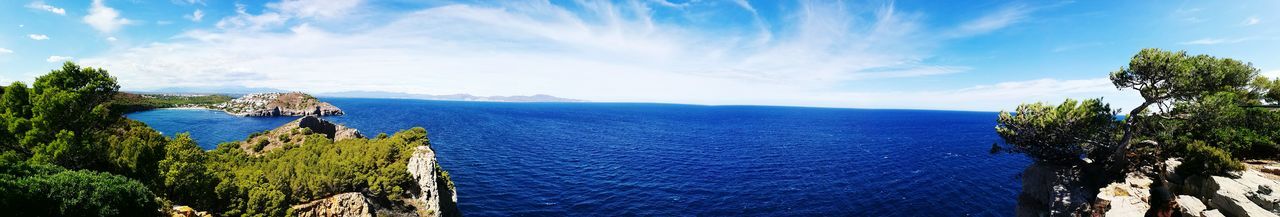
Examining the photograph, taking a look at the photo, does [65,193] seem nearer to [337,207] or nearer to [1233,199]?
[337,207]

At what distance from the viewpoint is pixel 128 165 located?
113 ft

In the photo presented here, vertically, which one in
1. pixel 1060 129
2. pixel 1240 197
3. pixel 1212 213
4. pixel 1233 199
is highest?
pixel 1060 129

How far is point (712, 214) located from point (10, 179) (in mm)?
51399

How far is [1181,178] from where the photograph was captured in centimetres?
3142

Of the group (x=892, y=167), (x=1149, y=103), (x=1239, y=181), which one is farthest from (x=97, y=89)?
(x=892, y=167)

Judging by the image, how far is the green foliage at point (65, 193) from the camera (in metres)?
22.9

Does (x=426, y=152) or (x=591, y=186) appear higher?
(x=426, y=152)

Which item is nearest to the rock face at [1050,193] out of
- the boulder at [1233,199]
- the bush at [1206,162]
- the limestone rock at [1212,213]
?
the bush at [1206,162]

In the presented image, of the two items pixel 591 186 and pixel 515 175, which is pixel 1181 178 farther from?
pixel 515 175

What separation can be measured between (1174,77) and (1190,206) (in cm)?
1077

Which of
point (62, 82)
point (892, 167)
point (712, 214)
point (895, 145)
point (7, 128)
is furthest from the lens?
point (895, 145)

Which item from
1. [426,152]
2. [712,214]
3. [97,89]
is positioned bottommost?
[712,214]

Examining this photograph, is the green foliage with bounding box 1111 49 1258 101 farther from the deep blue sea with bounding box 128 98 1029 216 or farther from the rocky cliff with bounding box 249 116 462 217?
the rocky cliff with bounding box 249 116 462 217

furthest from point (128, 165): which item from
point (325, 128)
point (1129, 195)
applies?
point (1129, 195)
